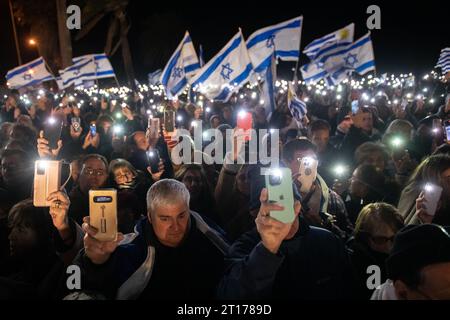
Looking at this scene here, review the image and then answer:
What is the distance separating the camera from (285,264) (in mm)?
2598

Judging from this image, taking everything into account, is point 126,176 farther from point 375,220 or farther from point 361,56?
point 361,56

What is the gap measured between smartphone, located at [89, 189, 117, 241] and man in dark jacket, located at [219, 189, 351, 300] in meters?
0.68

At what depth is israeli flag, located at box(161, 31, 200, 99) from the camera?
10.5 m

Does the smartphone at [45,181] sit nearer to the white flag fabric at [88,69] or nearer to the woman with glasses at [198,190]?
the woman with glasses at [198,190]

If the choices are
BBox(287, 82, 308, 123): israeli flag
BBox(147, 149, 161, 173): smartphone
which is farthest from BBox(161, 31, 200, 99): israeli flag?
BBox(147, 149, 161, 173): smartphone

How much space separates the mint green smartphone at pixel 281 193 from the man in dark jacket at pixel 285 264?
0.03 metres

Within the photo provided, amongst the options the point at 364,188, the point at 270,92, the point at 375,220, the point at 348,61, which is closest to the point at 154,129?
the point at 270,92

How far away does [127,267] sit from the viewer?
2721 mm

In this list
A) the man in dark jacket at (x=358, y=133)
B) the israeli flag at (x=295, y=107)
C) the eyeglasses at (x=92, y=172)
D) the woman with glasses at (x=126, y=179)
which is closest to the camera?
the eyeglasses at (x=92, y=172)

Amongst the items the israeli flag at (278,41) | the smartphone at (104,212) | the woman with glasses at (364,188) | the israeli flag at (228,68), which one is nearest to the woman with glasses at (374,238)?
the woman with glasses at (364,188)

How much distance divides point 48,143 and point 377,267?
359cm

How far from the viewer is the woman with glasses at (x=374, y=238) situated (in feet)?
10.4

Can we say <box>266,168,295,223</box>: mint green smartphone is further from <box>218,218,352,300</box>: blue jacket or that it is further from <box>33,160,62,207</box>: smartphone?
<box>33,160,62,207</box>: smartphone

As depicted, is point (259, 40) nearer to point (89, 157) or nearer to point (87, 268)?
point (89, 157)
